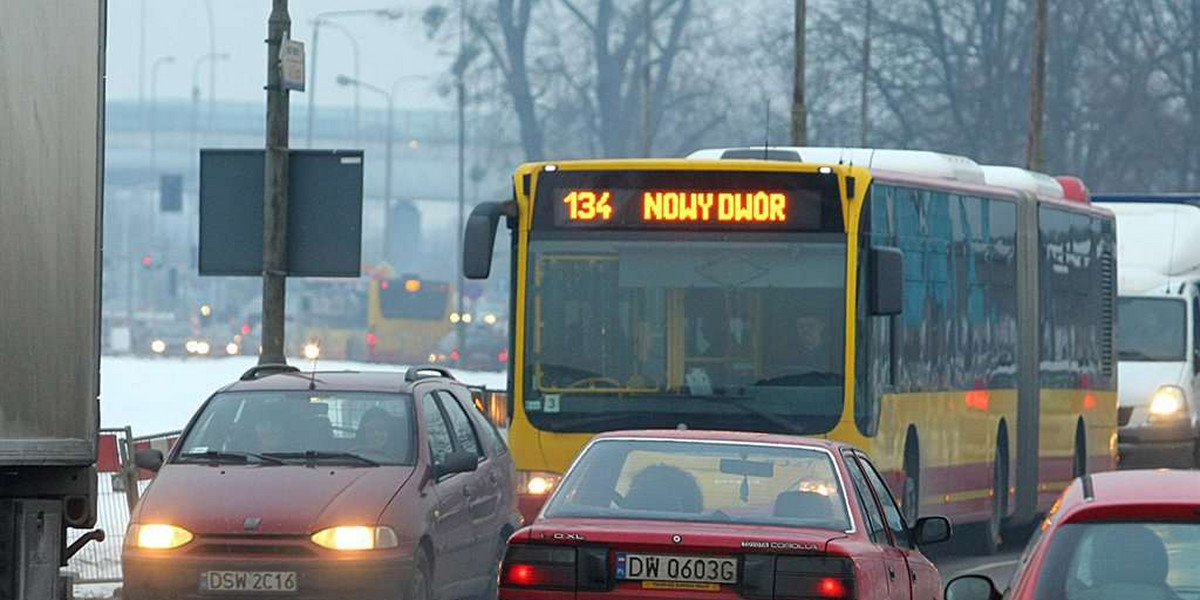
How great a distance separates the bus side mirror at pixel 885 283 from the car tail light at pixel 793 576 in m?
7.28

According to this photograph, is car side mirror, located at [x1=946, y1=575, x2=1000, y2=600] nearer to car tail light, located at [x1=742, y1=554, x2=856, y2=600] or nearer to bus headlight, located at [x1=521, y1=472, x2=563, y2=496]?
car tail light, located at [x1=742, y1=554, x2=856, y2=600]

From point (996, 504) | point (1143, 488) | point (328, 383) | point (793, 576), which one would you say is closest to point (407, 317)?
point (996, 504)

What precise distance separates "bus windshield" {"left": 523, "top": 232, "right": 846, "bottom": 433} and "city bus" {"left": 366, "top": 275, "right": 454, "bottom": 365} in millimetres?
77218

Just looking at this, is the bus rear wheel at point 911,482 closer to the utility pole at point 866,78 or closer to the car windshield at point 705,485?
the car windshield at point 705,485

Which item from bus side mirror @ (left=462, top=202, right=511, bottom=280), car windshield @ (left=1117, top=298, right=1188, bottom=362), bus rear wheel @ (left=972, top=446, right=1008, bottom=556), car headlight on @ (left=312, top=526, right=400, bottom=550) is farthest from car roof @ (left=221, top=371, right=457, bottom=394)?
car windshield @ (left=1117, top=298, right=1188, bottom=362)

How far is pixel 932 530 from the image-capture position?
11.8 metres

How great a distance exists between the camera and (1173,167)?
72188 mm

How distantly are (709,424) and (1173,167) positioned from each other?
57001mm

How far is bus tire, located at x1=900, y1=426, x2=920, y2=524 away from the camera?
63.0 ft

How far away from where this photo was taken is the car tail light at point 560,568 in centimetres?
1020

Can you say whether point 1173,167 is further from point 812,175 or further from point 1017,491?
point 812,175

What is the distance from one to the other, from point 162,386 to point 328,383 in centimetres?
4627

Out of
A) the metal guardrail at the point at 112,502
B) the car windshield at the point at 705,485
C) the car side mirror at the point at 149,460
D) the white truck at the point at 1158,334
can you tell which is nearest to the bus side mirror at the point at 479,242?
the car side mirror at the point at 149,460

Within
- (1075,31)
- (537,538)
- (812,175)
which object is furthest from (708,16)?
(537,538)
